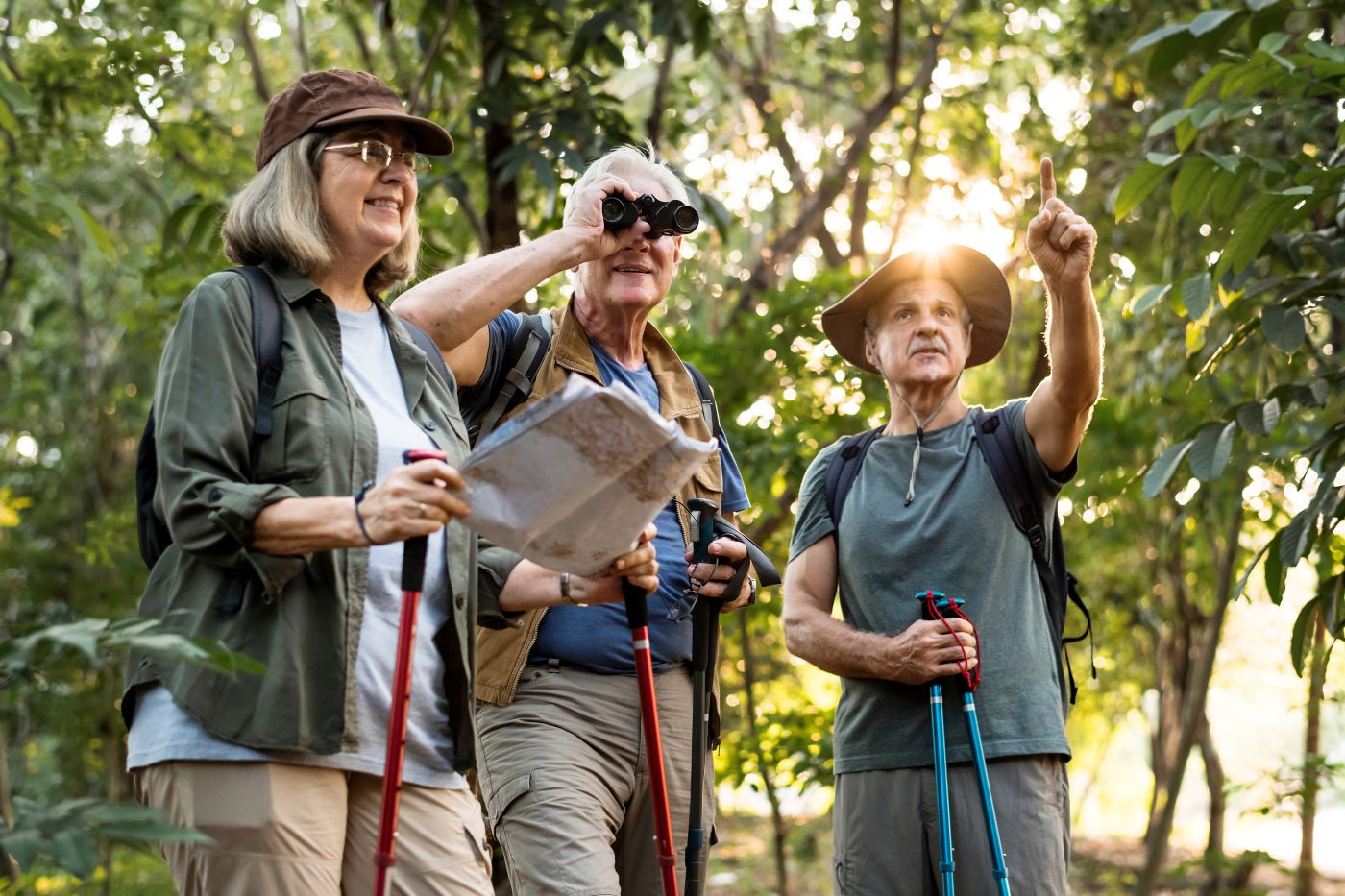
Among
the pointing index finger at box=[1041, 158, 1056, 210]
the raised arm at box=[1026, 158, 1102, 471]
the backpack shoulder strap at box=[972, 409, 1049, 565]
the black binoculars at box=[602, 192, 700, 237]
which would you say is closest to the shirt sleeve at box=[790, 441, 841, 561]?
the backpack shoulder strap at box=[972, 409, 1049, 565]

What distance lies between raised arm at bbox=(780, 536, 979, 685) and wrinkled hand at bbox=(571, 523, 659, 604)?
78 centimetres

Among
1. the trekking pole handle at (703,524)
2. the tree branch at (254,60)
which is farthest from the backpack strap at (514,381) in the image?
the tree branch at (254,60)

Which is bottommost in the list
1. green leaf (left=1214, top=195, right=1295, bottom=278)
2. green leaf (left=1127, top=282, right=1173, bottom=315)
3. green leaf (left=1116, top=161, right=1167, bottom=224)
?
green leaf (left=1214, top=195, right=1295, bottom=278)

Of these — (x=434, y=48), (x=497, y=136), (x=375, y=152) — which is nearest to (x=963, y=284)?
(x=375, y=152)

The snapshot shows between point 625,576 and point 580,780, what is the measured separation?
0.70m

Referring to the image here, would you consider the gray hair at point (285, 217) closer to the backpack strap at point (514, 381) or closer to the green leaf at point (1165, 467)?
the backpack strap at point (514, 381)

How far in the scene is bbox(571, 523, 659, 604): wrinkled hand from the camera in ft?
8.11

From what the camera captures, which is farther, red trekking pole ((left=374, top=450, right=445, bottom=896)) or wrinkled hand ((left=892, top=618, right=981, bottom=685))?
wrinkled hand ((left=892, top=618, right=981, bottom=685))

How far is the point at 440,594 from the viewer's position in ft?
7.99

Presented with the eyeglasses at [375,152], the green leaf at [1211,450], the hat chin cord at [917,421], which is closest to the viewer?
the eyeglasses at [375,152]

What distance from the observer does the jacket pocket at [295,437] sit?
2229mm

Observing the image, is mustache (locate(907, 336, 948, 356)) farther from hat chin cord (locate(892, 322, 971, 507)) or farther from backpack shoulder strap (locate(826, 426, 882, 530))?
backpack shoulder strap (locate(826, 426, 882, 530))

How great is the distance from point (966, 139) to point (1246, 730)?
18886mm

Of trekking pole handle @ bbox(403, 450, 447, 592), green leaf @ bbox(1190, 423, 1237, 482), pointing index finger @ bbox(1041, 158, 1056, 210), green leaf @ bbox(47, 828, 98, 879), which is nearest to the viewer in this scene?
green leaf @ bbox(47, 828, 98, 879)
